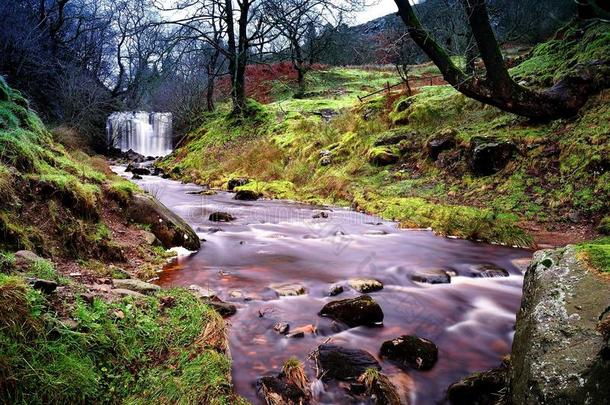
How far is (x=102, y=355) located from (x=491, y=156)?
790 centimetres

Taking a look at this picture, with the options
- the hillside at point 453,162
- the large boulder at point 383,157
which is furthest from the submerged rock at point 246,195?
the large boulder at point 383,157

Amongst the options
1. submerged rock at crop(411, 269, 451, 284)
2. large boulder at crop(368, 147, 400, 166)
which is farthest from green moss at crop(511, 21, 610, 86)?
submerged rock at crop(411, 269, 451, 284)

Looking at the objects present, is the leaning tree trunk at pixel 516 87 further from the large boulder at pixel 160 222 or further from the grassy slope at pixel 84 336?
the grassy slope at pixel 84 336

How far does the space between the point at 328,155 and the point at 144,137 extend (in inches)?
755

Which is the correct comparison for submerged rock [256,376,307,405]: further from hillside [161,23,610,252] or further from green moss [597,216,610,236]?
green moss [597,216,610,236]

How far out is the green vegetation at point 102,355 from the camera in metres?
1.86

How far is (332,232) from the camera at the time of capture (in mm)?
7191

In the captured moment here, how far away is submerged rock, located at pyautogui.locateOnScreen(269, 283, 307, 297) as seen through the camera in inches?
166

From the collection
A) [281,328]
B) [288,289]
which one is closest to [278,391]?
[281,328]

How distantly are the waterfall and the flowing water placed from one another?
20.9 metres

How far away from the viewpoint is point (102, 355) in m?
2.16

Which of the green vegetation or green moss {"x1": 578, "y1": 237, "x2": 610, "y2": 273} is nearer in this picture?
the green vegetation

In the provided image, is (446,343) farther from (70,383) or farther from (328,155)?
(328,155)

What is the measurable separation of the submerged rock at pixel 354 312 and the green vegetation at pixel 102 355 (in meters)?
1.21
